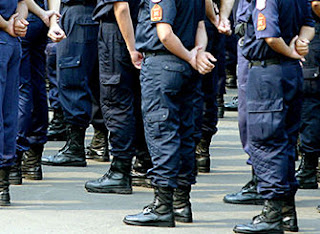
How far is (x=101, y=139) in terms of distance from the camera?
8.37 meters

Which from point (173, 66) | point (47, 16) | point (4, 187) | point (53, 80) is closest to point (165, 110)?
point (173, 66)

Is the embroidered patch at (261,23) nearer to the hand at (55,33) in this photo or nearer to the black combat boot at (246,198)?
the black combat boot at (246,198)

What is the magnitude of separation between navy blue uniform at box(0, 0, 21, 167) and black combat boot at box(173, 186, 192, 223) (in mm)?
1258

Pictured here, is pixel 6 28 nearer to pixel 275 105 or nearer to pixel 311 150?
pixel 275 105

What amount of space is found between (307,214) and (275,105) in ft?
3.74

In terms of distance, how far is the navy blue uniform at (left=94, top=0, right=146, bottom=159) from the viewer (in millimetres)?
6953

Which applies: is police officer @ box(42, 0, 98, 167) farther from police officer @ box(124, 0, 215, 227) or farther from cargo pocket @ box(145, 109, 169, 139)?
cargo pocket @ box(145, 109, 169, 139)

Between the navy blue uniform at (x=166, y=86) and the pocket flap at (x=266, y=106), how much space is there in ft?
1.55

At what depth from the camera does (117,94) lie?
6.98 metres

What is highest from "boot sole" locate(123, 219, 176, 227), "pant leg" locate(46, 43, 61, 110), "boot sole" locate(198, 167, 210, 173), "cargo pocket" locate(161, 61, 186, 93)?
"cargo pocket" locate(161, 61, 186, 93)

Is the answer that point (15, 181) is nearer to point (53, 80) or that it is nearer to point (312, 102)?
point (53, 80)

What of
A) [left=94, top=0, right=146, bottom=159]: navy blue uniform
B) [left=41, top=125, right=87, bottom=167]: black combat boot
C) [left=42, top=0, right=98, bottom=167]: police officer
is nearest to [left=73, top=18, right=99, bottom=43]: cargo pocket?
[left=42, top=0, right=98, bottom=167]: police officer

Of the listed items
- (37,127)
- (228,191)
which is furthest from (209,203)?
(37,127)

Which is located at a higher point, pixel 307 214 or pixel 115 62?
pixel 115 62
